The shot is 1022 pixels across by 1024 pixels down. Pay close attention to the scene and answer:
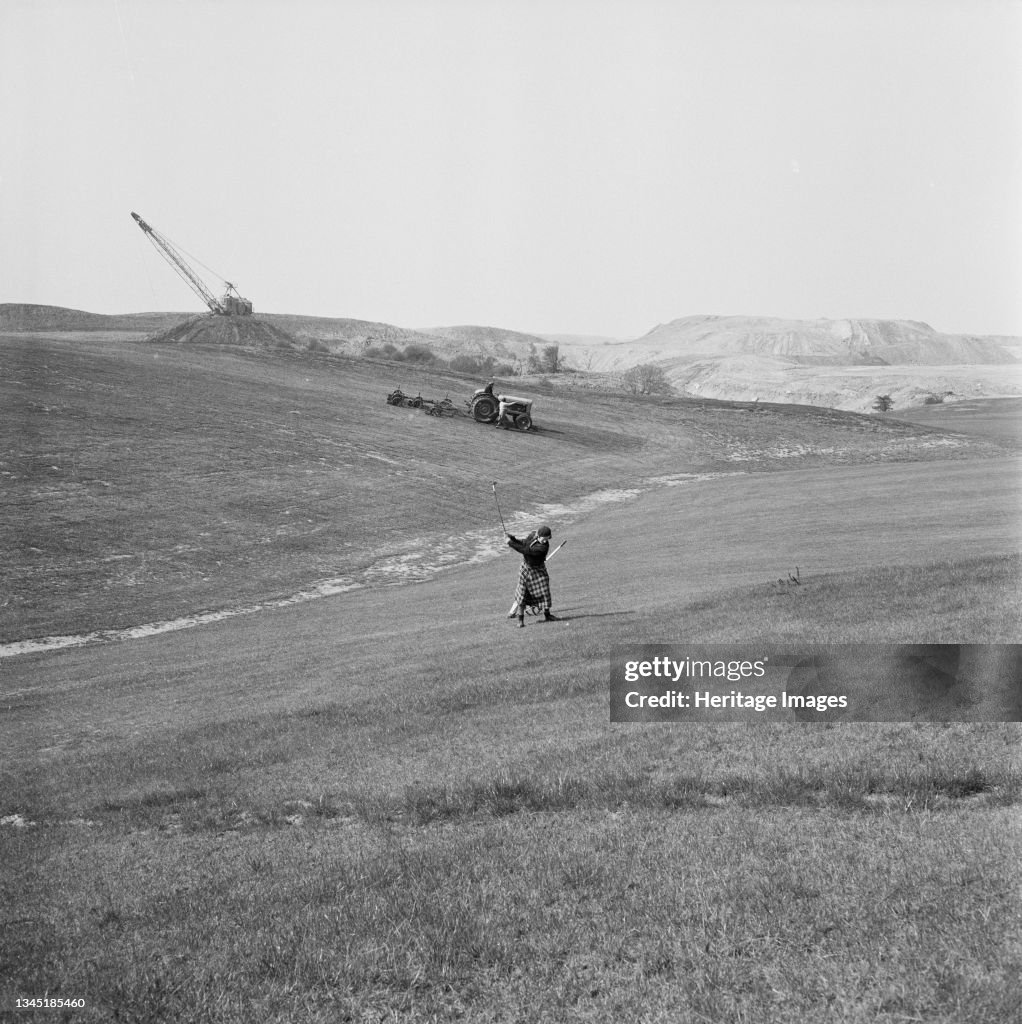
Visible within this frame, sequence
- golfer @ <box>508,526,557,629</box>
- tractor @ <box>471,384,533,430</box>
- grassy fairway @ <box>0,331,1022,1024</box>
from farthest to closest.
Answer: tractor @ <box>471,384,533,430</box>, golfer @ <box>508,526,557,629</box>, grassy fairway @ <box>0,331,1022,1024</box>

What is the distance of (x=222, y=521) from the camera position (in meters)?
39.7

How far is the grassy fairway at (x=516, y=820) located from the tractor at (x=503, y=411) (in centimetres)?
4276

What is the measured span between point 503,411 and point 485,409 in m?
1.67

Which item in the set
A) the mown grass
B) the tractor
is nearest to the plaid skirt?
the mown grass

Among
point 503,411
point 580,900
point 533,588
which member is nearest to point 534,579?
point 533,588

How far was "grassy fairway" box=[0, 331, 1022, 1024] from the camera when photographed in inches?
231

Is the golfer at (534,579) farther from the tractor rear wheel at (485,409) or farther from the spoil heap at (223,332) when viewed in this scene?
the spoil heap at (223,332)

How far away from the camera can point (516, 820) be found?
900 cm

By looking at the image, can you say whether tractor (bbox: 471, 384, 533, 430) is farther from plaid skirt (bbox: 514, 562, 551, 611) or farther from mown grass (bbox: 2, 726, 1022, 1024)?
mown grass (bbox: 2, 726, 1022, 1024)

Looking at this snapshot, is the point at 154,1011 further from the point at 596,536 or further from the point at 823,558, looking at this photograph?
the point at 596,536

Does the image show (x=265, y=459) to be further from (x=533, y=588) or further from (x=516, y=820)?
(x=516, y=820)

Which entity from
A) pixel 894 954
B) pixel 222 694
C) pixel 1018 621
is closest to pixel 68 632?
pixel 222 694

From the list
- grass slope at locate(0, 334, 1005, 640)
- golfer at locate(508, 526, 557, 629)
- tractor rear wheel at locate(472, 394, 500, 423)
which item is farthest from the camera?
tractor rear wheel at locate(472, 394, 500, 423)

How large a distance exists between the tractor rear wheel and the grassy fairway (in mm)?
43517
